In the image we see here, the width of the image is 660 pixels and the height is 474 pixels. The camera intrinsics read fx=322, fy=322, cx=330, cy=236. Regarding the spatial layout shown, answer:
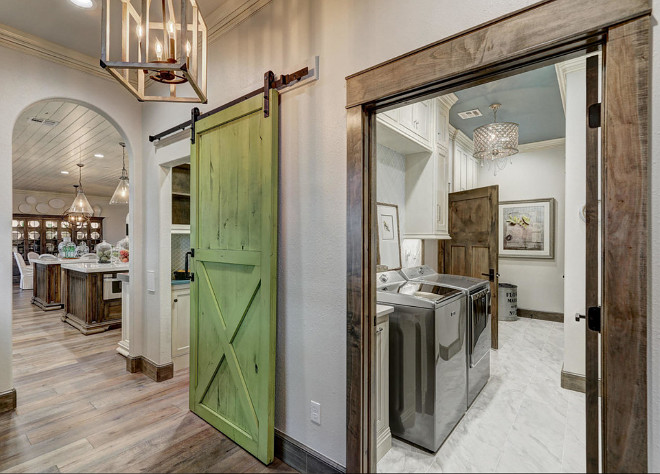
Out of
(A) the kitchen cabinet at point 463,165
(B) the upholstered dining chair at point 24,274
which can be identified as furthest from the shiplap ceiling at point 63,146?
(A) the kitchen cabinet at point 463,165

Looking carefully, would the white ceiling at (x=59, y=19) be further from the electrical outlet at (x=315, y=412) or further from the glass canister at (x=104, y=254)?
the glass canister at (x=104, y=254)

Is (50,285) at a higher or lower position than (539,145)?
lower

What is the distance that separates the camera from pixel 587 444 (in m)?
1.10

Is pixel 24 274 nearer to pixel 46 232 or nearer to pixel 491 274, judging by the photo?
pixel 46 232

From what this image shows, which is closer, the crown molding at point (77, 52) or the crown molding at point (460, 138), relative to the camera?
the crown molding at point (77, 52)

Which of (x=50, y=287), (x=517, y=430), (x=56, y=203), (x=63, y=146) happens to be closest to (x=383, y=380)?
Result: (x=517, y=430)

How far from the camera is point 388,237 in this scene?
2980 mm

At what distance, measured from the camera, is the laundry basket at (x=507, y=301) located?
141 inches

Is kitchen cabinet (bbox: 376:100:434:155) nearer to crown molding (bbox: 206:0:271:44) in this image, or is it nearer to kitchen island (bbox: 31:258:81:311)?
crown molding (bbox: 206:0:271:44)

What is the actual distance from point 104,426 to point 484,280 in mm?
3375

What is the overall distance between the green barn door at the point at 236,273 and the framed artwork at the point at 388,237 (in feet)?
3.98

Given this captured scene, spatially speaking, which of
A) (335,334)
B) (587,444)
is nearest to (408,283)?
(335,334)

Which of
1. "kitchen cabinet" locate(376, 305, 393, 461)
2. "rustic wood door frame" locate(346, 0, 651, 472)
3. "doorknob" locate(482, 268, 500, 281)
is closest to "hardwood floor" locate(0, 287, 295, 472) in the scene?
"kitchen cabinet" locate(376, 305, 393, 461)

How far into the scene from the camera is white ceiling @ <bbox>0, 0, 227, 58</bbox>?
2297mm
